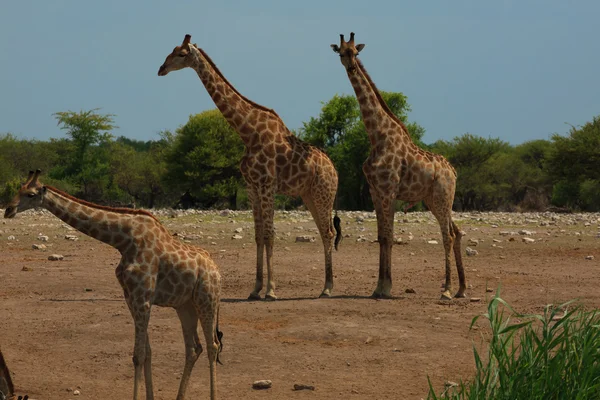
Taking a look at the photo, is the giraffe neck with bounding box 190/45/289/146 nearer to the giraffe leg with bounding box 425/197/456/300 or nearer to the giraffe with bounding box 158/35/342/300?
the giraffe with bounding box 158/35/342/300

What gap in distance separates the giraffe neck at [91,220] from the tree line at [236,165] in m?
30.9

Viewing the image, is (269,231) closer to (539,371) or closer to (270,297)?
(270,297)

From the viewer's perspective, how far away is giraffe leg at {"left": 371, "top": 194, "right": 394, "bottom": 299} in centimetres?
1346

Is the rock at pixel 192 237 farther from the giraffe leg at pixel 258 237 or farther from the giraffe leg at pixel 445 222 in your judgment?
the giraffe leg at pixel 445 222

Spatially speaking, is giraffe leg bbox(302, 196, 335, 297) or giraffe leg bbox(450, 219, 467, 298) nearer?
giraffe leg bbox(450, 219, 467, 298)

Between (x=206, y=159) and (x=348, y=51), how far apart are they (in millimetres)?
30108

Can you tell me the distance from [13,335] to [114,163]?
40.4 meters

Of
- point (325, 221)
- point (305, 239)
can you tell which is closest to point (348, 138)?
point (305, 239)

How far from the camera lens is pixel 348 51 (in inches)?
537

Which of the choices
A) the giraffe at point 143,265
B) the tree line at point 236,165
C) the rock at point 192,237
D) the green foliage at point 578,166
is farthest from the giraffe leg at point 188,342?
the green foliage at point 578,166

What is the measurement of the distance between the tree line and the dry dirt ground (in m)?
19.6

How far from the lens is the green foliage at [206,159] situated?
142 feet

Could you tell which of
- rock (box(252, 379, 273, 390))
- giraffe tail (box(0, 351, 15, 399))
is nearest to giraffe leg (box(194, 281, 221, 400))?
rock (box(252, 379, 273, 390))

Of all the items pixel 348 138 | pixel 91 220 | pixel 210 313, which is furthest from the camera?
pixel 348 138
